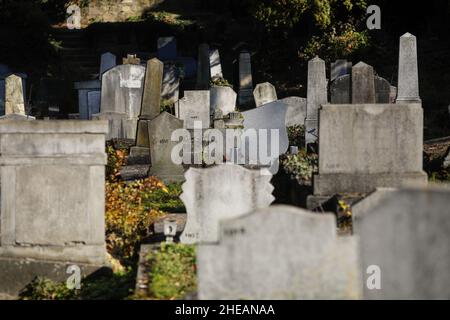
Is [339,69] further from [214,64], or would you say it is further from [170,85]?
[214,64]

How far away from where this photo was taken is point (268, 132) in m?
16.3

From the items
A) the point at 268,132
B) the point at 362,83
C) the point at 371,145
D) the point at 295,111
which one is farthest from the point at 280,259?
the point at 295,111

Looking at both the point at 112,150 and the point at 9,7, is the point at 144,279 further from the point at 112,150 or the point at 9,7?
the point at 9,7

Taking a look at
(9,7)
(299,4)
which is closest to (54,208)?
(299,4)

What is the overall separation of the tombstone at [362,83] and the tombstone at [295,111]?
3.53 m

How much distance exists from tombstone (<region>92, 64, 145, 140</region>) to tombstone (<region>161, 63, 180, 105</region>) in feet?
16.6

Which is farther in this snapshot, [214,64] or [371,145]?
[214,64]

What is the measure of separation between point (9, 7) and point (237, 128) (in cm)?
1943

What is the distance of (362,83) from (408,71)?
165cm

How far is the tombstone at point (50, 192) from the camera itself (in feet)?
30.9

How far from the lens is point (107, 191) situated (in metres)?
13.1

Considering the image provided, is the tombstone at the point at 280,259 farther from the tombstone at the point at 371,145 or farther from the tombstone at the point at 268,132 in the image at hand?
the tombstone at the point at 268,132

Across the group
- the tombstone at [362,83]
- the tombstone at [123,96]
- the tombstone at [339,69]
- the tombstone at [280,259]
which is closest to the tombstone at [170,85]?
the tombstone at [123,96]

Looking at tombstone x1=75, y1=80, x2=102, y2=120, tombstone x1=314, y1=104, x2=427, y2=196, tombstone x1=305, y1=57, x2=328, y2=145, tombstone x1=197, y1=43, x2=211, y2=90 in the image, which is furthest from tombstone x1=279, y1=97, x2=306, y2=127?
tombstone x1=314, y1=104, x2=427, y2=196
